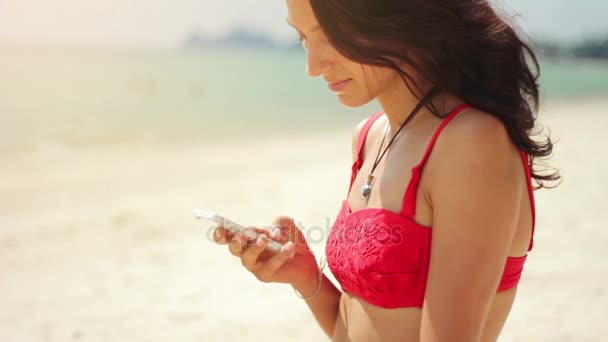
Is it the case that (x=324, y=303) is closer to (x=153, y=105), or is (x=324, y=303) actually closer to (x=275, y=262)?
(x=275, y=262)

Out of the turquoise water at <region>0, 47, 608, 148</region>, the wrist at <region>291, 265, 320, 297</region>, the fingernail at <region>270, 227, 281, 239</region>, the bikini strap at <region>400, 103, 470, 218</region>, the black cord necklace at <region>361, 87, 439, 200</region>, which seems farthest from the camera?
the turquoise water at <region>0, 47, 608, 148</region>

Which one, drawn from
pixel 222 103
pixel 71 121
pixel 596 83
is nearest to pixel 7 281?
pixel 71 121

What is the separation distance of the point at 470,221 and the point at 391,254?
8.9 inches

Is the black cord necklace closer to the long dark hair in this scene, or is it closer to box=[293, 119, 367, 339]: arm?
the long dark hair

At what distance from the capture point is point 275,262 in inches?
65.7

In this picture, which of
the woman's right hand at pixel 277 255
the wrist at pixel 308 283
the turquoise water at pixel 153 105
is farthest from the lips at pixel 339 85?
the turquoise water at pixel 153 105

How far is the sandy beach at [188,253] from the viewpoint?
400 cm

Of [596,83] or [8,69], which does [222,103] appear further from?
[596,83]

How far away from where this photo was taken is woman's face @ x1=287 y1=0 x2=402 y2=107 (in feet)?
5.07

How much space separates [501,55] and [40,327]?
12.1 feet

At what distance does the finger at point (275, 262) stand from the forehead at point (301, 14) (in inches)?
21.5

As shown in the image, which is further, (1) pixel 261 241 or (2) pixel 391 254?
(1) pixel 261 241

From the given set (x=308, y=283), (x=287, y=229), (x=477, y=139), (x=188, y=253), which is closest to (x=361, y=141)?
(x=287, y=229)

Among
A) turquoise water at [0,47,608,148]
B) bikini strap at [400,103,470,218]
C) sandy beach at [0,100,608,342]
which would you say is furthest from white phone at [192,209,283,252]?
turquoise water at [0,47,608,148]
